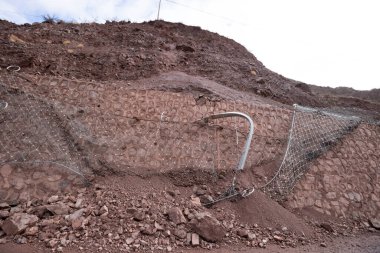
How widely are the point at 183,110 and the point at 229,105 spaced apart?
97cm

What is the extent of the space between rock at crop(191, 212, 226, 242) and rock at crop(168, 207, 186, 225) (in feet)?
0.53

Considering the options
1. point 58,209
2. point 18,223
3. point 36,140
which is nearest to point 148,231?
point 58,209

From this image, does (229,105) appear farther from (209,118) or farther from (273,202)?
(273,202)

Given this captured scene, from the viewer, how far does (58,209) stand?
12.6 feet

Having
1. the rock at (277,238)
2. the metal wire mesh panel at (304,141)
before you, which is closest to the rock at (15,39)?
the metal wire mesh panel at (304,141)

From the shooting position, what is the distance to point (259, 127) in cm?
580

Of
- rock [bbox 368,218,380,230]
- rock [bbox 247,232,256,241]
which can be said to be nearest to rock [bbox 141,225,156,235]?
rock [bbox 247,232,256,241]

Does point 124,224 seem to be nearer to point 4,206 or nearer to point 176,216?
point 176,216

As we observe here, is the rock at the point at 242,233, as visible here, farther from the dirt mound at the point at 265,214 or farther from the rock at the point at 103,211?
the rock at the point at 103,211

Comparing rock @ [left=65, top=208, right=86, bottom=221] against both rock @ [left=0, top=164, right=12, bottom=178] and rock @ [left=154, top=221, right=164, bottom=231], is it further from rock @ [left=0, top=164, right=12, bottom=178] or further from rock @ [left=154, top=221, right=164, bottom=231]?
rock @ [left=0, top=164, right=12, bottom=178]

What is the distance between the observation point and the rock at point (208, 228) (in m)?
3.73

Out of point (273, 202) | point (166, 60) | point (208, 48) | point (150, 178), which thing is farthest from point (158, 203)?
point (208, 48)

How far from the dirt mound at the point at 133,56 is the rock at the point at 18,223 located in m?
3.38

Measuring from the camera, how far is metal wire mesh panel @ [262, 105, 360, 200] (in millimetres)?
5001
